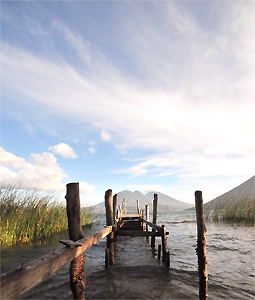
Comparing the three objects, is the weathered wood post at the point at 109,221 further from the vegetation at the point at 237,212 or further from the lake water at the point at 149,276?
the vegetation at the point at 237,212

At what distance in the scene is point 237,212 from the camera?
2095 cm

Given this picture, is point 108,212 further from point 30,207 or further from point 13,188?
point 13,188

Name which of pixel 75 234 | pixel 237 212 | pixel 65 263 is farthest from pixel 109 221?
pixel 237 212

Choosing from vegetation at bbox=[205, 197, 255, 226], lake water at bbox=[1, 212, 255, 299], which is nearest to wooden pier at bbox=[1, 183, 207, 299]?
lake water at bbox=[1, 212, 255, 299]

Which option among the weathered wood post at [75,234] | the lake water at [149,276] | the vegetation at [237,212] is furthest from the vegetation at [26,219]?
the vegetation at [237,212]

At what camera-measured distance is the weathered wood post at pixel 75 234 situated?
171 inches

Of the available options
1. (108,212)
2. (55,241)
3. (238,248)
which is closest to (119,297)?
(108,212)

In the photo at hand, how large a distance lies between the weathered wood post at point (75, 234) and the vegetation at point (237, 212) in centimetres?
1870

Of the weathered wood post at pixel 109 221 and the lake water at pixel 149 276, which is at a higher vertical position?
the weathered wood post at pixel 109 221

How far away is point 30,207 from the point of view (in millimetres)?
11633

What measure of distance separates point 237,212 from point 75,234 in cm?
2056

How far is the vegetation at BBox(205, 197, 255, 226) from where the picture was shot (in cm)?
1966

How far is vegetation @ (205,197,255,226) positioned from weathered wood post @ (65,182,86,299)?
61.4 ft

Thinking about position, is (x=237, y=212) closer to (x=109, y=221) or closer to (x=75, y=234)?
(x=109, y=221)
